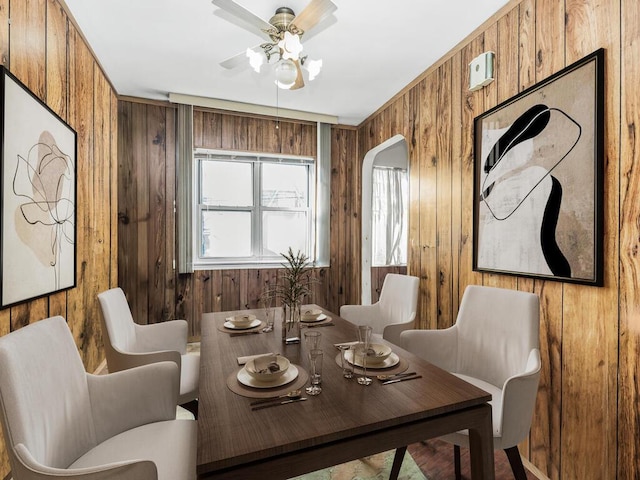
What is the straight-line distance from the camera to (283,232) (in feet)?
13.6

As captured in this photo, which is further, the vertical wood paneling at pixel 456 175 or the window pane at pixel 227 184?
the window pane at pixel 227 184

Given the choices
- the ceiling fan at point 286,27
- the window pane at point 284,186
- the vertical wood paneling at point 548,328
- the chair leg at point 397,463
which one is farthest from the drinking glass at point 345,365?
the window pane at point 284,186

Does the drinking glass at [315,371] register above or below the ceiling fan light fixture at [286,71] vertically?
below

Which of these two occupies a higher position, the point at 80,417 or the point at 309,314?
the point at 309,314

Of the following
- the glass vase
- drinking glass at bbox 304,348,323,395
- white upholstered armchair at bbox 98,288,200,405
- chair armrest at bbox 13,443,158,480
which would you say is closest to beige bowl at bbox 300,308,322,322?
the glass vase

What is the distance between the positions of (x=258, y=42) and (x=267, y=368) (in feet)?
7.71

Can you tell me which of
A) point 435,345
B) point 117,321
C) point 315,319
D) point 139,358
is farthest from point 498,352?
point 117,321

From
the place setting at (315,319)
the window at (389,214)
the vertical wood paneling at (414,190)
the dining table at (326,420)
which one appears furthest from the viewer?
the window at (389,214)

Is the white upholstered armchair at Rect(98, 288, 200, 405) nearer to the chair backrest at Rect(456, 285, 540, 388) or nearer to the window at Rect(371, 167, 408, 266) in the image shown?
the chair backrest at Rect(456, 285, 540, 388)

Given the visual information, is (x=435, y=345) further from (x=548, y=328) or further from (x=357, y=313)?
(x=357, y=313)

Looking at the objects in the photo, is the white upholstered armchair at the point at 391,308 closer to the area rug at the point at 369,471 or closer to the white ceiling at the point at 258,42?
the area rug at the point at 369,471

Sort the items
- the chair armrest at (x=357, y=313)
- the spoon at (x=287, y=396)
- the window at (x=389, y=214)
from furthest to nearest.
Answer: the window at (x=389, y=214) < the chair armrest at (x=357, y=313) < the spoon at (x=287, y=396)

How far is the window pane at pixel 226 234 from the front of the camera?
12.8ft

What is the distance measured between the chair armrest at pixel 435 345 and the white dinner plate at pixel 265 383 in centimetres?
77
